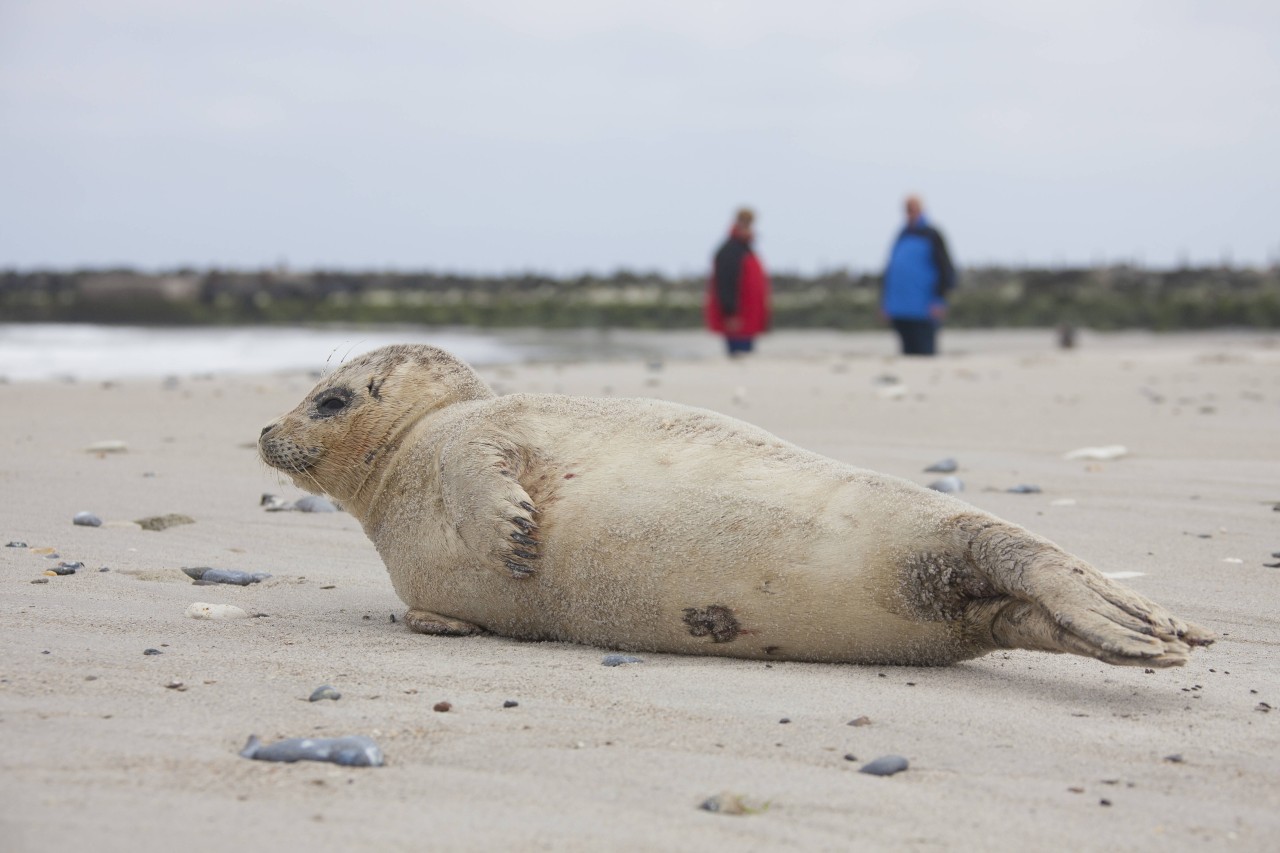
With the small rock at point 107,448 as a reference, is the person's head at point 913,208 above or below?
above

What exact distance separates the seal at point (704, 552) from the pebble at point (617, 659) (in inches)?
5.1

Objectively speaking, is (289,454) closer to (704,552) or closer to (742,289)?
(704,552)

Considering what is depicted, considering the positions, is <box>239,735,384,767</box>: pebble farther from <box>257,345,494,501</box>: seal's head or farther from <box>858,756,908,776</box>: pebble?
<box>257,345,494,501</box>: seal's head

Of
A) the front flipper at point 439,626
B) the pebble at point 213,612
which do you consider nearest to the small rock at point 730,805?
the front flipper at point 439,626

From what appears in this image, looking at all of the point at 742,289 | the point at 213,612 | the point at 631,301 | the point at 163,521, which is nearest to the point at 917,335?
the point at 742,289

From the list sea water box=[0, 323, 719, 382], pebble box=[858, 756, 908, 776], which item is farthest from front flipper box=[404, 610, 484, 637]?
sea water box=[0, 323, 719, 382]

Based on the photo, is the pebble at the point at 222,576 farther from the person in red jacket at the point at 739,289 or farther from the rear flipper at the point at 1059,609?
the person in red jacket at the point at 739,289

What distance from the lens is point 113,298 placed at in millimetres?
31250

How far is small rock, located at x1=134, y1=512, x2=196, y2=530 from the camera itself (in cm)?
560

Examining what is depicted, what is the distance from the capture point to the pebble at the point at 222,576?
183 inches

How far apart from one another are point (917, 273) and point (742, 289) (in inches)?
76.4

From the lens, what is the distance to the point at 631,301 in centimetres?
3130

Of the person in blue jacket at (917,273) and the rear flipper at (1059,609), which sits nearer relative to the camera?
the rear flipper at (1059,609)

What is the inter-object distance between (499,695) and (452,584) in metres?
0.90
